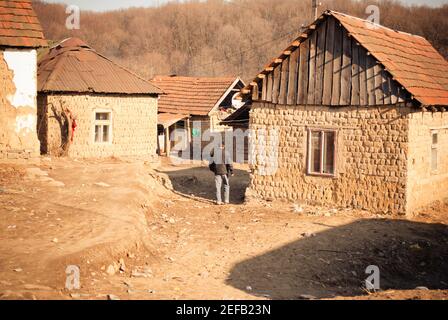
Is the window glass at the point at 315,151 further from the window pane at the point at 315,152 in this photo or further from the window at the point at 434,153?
the window at the point at 434,153

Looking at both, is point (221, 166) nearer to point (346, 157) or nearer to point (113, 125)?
point (346, 157)

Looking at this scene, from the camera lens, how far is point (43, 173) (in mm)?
16172

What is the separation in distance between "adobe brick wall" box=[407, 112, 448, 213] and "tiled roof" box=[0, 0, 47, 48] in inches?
478

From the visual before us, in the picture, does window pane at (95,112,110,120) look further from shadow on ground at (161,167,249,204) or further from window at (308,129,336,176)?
window at (308,129,336,176)

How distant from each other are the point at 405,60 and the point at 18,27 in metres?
12.7

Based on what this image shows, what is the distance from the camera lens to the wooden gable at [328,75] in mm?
14798

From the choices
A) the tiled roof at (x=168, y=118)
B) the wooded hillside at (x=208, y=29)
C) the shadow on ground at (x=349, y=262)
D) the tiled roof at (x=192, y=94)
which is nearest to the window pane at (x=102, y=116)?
the tiled roof at (x=168, y=118)

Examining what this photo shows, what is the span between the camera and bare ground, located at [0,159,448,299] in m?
9.23

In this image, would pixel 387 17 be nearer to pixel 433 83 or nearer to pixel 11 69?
pixel 433 83

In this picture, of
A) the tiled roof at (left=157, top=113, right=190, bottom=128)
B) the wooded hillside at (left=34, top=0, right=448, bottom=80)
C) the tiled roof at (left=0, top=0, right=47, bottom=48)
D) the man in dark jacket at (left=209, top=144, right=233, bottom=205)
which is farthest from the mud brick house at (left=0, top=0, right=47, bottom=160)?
the wooded hillside at (left=34, top=0, right=448, bottom=80)

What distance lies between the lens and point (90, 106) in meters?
22.4

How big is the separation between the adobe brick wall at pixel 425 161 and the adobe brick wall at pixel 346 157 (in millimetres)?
425

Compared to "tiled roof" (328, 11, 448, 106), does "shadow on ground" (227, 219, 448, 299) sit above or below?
below
